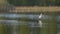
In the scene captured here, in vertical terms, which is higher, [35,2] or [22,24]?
[35,2]

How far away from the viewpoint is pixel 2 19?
0.63 metres

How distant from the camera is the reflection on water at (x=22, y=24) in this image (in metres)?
0.62

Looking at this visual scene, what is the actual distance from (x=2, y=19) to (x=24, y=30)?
0.14 metres

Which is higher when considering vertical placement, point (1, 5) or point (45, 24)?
point (1, 5)

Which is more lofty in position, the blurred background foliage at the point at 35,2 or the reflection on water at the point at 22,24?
the blurred background foliage at the point at 35,2

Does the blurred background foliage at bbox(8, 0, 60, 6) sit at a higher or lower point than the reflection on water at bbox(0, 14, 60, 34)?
higher

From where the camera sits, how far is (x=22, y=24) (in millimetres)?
644

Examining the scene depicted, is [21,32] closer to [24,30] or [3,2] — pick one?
[24,30]

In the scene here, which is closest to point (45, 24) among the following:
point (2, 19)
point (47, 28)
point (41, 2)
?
point (47, 28)

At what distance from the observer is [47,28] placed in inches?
25.8

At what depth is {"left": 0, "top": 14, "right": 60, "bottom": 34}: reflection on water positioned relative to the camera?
2.03ft

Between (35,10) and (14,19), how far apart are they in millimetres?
124

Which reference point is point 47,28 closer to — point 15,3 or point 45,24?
point 45,24

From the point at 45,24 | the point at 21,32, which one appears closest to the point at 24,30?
the point at 21,32
